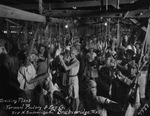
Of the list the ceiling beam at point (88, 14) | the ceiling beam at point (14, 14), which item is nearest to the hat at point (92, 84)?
the ceiling beam at point (88, 14)

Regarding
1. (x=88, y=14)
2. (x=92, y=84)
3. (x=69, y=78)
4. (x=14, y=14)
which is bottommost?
(x=92, y=84)

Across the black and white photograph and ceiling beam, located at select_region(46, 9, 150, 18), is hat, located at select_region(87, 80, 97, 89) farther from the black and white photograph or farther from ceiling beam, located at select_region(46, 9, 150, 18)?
ceiling beam, located at select_region(46, 9, 150, 18)

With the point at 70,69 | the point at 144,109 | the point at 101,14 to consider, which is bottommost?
the point at 144,109

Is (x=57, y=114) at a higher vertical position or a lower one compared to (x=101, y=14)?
lower

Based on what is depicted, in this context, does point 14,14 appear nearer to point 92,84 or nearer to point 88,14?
point 88,14

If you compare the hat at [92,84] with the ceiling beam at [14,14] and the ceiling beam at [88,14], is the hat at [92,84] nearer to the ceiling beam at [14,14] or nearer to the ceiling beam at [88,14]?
the ceiling beam at [88,14]

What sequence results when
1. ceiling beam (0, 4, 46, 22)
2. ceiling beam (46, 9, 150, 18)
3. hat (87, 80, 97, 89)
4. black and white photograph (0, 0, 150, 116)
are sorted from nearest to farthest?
ceiling beam (0, 4, 46, 22) → black and white photograph (0, 0, 150, 116) → ceiling beam (46, 9, 150, 18) → hat (87, 80, 97, 89)

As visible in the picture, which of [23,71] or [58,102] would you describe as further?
[58,102]

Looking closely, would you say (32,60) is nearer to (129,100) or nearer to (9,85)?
(9,85)

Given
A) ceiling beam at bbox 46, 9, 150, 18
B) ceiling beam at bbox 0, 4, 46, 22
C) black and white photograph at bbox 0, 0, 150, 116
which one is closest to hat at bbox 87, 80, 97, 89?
black and white photograph at bbox 0, 0, 150, 116

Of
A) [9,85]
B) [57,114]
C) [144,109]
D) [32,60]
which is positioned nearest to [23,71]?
[32,60]

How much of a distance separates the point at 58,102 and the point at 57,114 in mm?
481

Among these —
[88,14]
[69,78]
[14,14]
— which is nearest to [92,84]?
[69,78]

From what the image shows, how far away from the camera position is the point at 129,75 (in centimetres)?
427
